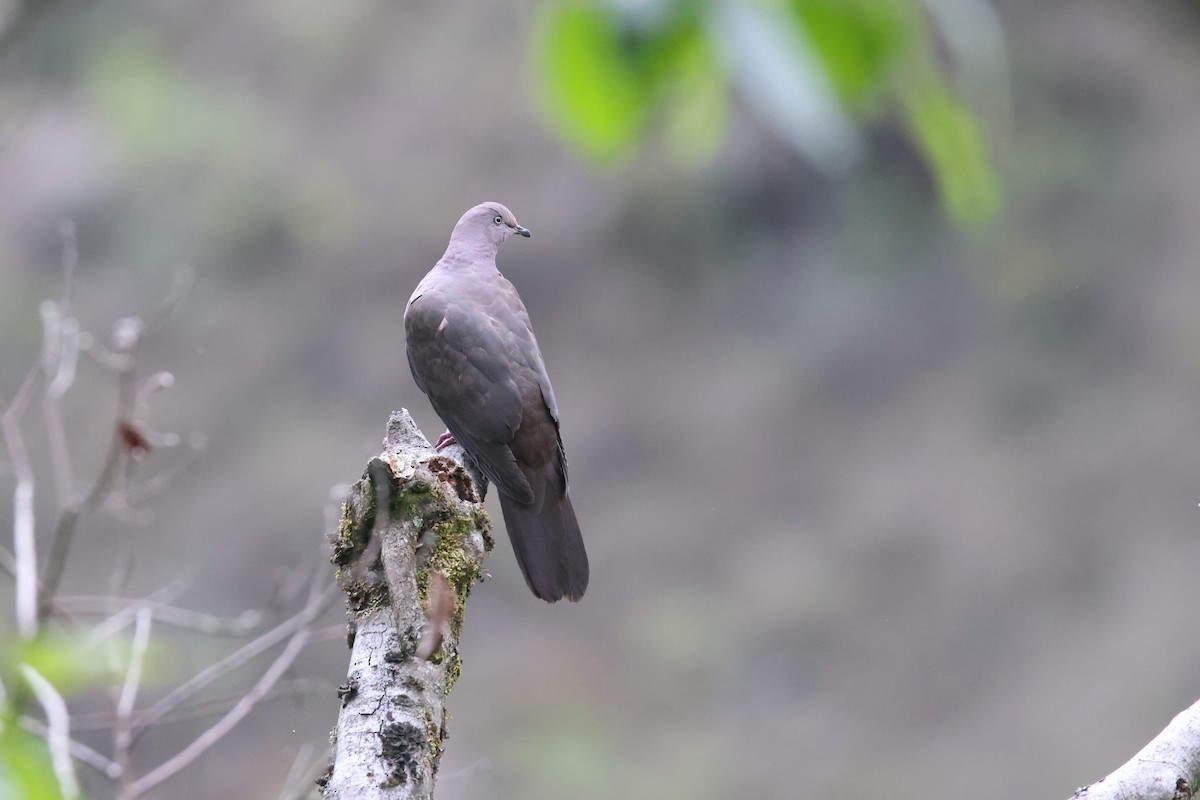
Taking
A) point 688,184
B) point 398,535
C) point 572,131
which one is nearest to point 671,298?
point 688,184

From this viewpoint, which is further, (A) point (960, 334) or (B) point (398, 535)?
(A) point (960, 334)

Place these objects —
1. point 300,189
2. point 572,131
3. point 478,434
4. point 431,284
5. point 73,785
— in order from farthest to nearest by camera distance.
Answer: point 300,189
point 431,284
point 478,434
point 73,785
point 572,131

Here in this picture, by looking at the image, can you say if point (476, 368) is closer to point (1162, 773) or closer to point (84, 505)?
point (84, 505)

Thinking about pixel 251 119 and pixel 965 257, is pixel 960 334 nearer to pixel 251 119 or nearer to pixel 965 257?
pixel 965 257

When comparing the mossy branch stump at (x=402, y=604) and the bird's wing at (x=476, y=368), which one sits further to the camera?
the bird's wing at (x=476, y=368)

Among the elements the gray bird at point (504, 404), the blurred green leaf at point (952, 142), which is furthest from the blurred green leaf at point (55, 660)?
the gray bird at point (504, 404)

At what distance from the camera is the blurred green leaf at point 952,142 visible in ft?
2.46

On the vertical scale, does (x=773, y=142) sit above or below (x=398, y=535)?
above

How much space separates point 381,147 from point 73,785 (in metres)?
10.4

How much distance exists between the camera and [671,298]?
11.6m

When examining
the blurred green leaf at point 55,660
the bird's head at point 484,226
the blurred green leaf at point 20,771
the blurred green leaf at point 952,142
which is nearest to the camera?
the blurred green leaf at point 952,142

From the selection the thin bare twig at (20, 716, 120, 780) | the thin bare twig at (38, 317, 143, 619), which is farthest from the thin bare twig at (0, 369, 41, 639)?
the thin bare twig at (20, 716, 120, 780)

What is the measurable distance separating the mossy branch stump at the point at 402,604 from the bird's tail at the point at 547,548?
2.66 ft

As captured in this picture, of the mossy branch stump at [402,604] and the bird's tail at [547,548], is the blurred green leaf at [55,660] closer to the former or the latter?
the mossy branch stump at [402,604]
